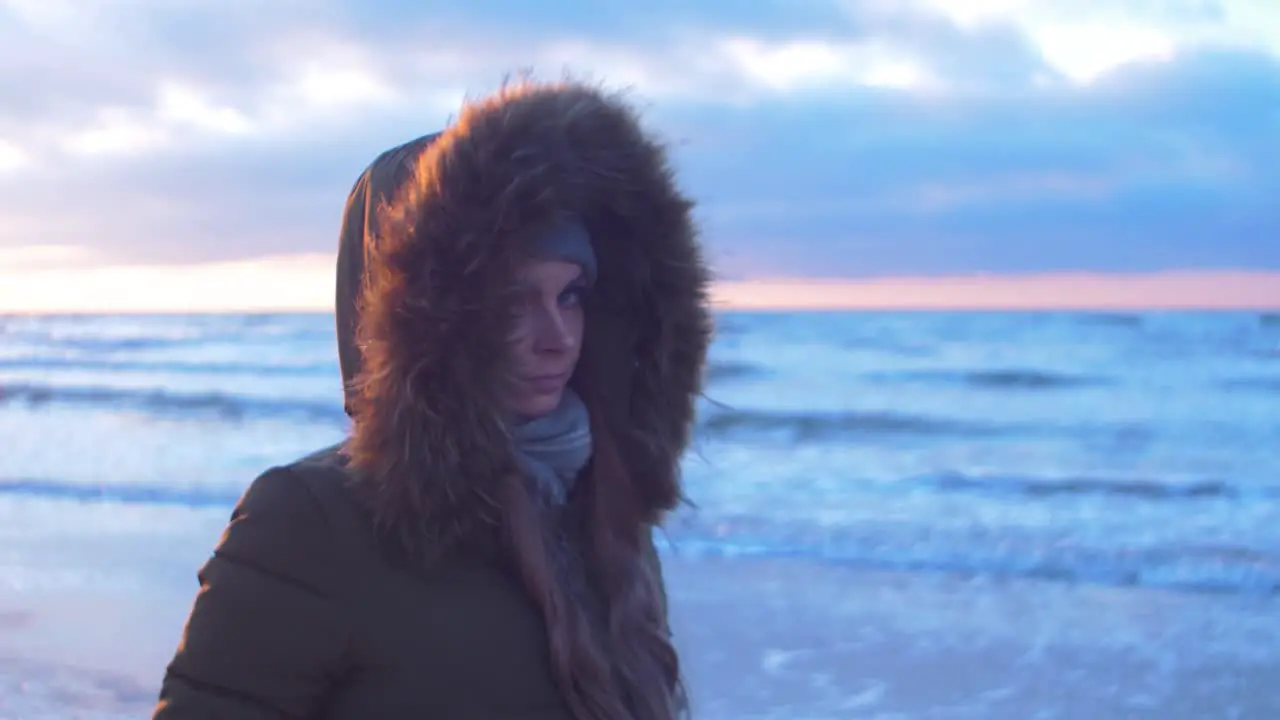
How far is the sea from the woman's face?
42 centimetres

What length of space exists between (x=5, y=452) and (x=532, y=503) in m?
13.1

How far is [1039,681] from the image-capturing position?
570cm

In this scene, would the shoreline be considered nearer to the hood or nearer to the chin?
the chin

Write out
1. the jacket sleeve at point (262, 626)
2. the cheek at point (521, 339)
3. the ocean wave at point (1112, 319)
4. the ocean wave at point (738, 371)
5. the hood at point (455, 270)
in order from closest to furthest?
the jacket sleeve at point (262, 626)
the hood at point (455, 270)
the cheek at point (521, 339)
the ocean wave at point (738, 371)
the ocean wave at point (1112, 319)

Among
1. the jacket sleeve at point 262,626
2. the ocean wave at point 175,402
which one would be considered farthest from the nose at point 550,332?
the ocean wave at point 175,402

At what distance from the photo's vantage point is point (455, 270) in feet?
5.12

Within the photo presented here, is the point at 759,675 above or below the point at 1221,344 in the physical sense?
below

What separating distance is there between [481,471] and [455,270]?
269 millimetres

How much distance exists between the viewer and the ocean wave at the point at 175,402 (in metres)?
17.1

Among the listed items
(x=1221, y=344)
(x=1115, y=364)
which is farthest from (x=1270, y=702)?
(x=1221, y=344)

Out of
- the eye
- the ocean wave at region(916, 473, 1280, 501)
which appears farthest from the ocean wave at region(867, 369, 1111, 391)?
the eye

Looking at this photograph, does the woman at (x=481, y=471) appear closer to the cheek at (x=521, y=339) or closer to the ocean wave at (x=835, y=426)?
the cheek at (x=521, y=339)

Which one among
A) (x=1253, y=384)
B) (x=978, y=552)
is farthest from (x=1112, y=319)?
(x=978, y=552)

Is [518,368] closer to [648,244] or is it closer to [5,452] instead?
[648,244]
